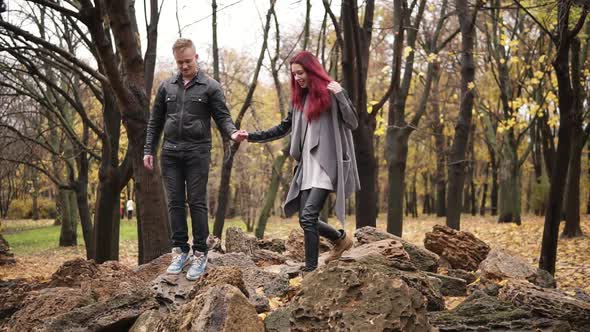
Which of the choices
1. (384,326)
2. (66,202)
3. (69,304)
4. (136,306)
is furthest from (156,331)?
(66,202)

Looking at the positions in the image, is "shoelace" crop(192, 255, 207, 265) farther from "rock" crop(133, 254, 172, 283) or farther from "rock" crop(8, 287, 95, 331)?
"rock" crop(8, 287, 95, 331)

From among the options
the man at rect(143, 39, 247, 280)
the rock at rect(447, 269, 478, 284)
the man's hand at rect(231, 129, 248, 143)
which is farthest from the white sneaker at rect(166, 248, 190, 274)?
the rock at rect(447, 269, 478, 284)

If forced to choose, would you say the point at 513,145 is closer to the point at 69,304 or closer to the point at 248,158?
the point at 248,158

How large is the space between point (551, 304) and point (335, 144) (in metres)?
2.23

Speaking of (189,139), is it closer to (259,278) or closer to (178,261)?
(178,261)

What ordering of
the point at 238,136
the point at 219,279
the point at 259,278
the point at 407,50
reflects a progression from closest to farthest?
1. the point at 219,279
2. the point at 238,136
3. the point at 259,278
4. the point at 407,50

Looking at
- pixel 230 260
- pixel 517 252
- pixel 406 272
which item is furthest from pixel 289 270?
pixel 517 252

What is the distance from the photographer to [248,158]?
99.9 ft

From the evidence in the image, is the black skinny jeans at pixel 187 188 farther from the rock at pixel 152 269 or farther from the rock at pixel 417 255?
the rock at pixel 417 255

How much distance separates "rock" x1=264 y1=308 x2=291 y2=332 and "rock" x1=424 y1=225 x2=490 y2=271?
3.60 m

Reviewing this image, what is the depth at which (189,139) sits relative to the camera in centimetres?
502

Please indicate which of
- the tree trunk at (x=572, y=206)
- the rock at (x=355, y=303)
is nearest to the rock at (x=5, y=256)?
the rock at (x=355, y=303)

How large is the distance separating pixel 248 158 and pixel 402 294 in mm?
27271

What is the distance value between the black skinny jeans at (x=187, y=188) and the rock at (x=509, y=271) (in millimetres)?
2963
